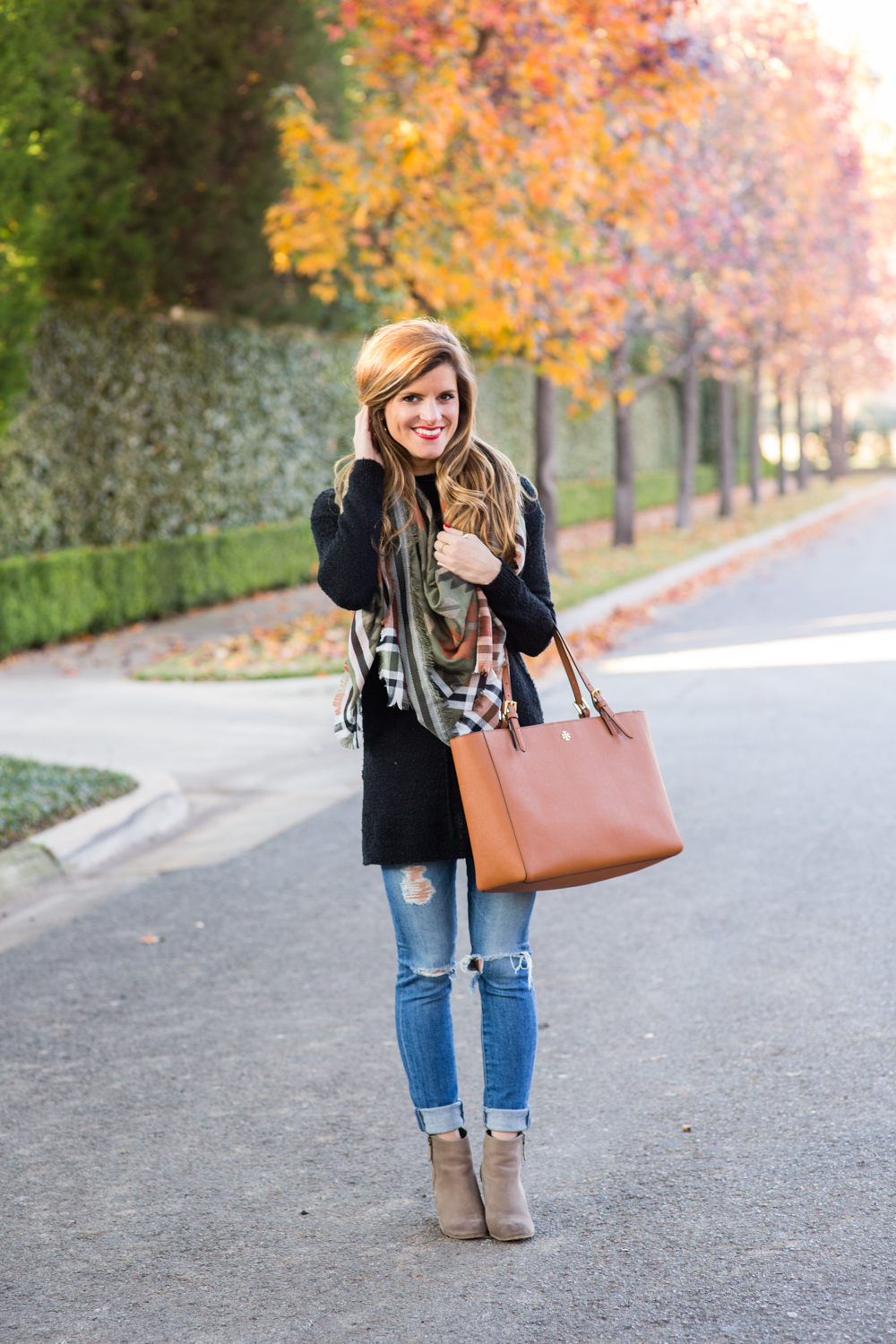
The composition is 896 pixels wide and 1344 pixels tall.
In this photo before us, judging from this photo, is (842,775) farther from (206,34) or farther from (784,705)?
Answer: (206,34)

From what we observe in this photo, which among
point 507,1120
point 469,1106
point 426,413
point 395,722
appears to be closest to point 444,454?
point 426,413

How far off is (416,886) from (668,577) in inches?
596

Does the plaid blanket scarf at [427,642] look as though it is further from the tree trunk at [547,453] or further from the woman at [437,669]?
the tree trunk at [547,453]

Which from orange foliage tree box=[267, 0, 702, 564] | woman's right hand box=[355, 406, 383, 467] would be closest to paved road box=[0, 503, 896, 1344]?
woman's right hand box=[355, 406, 383, 467]

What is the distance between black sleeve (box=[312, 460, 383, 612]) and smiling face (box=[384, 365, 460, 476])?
0.31 feet

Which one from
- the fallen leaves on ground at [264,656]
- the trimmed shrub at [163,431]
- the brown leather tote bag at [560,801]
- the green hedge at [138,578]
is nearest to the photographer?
the brown leather tote bag at [560,801]

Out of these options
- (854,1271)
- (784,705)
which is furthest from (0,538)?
(854,1271)

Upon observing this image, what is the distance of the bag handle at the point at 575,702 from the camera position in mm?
2822

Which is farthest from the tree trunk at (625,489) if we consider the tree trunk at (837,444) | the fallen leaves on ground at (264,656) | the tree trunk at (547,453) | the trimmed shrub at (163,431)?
the tree trunk at (837,444)

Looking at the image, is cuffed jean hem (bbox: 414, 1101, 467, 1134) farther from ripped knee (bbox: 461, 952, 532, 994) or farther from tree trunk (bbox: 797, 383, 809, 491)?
tree trunk (bbox: 797, 383, 809, 491)

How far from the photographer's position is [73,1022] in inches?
175

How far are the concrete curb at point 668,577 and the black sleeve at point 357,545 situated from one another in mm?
3352

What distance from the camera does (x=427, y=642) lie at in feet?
9.61

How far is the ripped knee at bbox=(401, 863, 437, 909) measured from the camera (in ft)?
9.69
